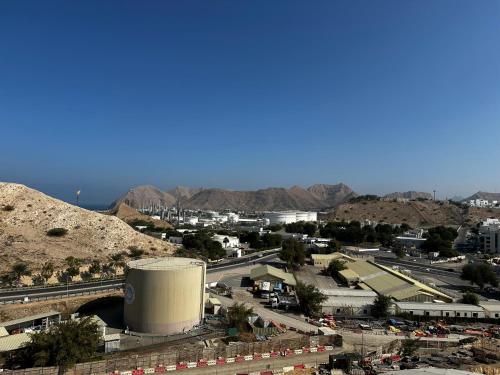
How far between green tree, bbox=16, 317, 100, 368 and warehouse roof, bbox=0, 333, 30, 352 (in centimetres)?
185

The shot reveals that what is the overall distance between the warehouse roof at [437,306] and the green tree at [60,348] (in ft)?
101

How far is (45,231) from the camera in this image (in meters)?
61.9

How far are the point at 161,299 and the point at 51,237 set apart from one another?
37.0 m

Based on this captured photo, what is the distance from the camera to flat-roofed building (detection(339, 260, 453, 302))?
44.2 m

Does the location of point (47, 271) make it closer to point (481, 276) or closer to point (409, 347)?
point (409, 347)

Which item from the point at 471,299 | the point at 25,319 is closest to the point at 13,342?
the point at 25,319

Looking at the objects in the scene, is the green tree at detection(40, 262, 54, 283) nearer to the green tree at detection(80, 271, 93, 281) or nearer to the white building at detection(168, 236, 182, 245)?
the green tree at detection(80, 271, 93, 281)

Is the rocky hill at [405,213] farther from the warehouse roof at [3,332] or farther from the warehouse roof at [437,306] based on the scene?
the warehouse roof at [3,332]

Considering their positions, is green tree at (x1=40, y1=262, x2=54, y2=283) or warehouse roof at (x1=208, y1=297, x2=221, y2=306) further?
green tree at (x1=40, y1=262, x2=54, y2=283)

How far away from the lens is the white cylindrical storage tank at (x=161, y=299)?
32.3 m

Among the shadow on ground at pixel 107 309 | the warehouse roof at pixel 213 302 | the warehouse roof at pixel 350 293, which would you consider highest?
the warehouse roof at pixel 213 302

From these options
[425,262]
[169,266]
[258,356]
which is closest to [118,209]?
[425,262]

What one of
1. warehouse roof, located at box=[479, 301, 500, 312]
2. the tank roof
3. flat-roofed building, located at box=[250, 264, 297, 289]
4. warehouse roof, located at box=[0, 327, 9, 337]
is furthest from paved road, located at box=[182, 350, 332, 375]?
warehouse roof, located at box=[479, 301, 500, 312]

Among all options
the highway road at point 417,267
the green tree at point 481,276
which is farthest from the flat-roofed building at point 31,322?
the highway road at point 417,267
